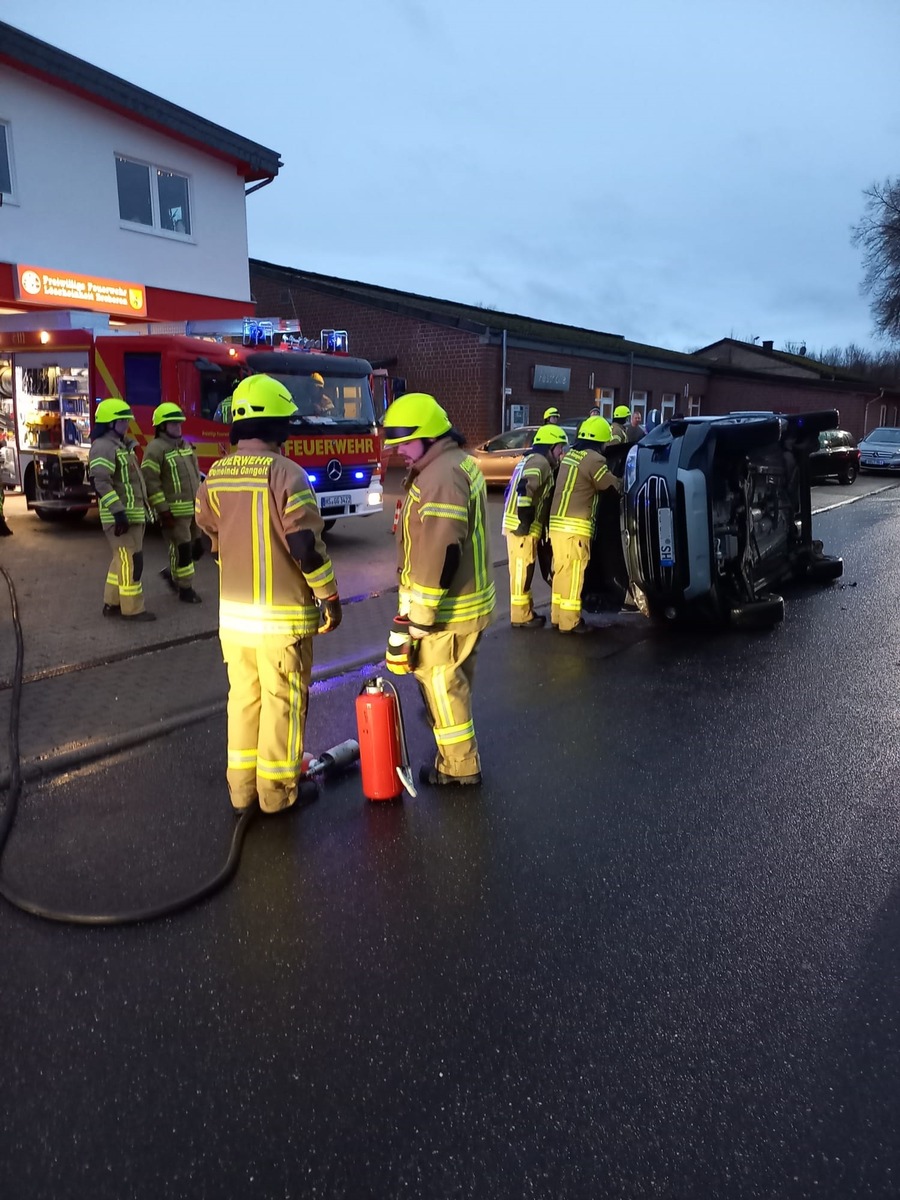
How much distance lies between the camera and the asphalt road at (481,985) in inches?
85.4

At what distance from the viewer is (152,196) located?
17.6 meters

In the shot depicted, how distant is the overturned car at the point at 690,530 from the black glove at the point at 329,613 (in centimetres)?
367

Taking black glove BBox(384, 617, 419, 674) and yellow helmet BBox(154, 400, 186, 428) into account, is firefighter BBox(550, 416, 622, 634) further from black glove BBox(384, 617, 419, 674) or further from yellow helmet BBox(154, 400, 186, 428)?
yellow helmet BBox(154, 400, 186, 428)

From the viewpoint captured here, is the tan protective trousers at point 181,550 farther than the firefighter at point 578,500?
Yes

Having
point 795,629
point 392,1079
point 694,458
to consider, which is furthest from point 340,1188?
point 795,629

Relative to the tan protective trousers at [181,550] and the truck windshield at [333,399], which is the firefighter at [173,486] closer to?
the tan protective trousers at [181,550]

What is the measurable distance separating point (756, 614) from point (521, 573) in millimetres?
2015

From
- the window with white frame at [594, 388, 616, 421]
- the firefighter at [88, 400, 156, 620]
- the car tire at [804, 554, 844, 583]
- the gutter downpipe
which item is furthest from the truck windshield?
the window with white frame at [594, 388, 616, 421]

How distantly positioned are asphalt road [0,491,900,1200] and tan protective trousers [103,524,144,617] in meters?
2.92

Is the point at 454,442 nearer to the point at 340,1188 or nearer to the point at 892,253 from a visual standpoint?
the point at 340,1188

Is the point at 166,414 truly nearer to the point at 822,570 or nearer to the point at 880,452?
the point at 822,570

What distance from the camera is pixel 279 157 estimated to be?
19250 millimetres

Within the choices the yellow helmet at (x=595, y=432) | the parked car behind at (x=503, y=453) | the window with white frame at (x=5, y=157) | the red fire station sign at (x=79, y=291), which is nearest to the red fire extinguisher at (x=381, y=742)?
the yellow helmet at (x=595, y=432)

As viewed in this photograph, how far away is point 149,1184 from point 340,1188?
0.48 meters
